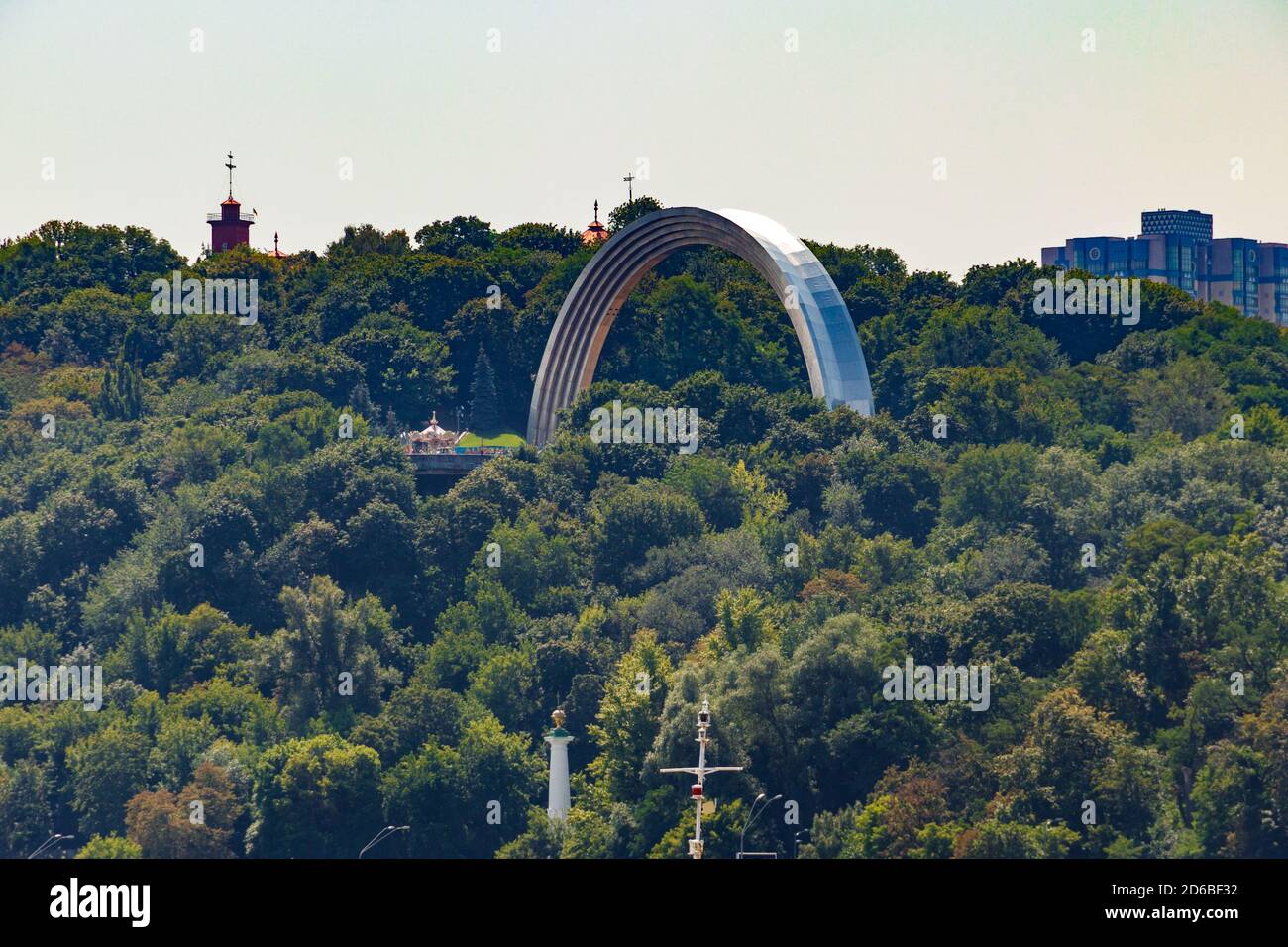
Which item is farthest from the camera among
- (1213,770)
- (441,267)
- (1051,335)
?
(441,267)

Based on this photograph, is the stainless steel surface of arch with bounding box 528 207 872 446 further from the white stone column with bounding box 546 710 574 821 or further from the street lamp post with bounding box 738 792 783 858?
the street lamp post with bounding box 738 792 783 858

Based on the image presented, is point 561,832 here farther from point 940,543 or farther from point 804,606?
point 940,543

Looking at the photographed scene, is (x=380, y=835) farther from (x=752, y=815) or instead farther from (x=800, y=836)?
(x=800, y=836)

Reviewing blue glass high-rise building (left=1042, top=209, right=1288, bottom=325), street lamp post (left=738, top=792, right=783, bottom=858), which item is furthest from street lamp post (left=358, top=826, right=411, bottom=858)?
blue glass high-rise building (left=1042, top=209, right=1288, bottom=325)

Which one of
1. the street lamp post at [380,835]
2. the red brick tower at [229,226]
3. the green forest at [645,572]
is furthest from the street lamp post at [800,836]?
the red brick tower at [229,226]

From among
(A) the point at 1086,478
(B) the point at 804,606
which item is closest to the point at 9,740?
(B) the point at 804,606
